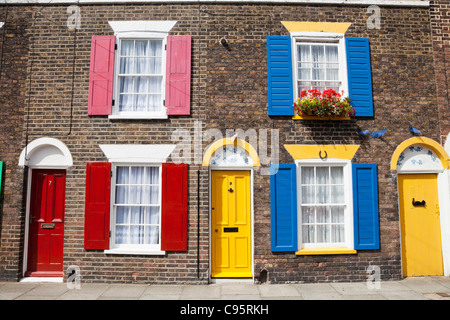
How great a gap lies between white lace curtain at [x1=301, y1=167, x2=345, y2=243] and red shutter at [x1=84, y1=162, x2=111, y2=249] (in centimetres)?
457

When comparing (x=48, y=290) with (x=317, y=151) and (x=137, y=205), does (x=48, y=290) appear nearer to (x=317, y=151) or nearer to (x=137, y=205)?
(x=137, y=205)

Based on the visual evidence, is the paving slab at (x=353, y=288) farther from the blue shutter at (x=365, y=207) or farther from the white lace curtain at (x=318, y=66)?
the white lace curtain at (x=318, y=66)

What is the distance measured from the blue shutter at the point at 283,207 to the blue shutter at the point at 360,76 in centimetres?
224

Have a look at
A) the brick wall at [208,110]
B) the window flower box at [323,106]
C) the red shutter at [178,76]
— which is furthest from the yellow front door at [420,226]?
the red shutter at [178,76]

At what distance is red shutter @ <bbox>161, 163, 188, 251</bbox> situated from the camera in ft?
21.4

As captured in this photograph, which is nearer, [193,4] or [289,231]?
[289,231]

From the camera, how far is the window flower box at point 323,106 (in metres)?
6.63

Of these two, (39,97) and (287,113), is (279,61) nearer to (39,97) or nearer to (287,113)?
(287,113)

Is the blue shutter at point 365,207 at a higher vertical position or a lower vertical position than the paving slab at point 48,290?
higher

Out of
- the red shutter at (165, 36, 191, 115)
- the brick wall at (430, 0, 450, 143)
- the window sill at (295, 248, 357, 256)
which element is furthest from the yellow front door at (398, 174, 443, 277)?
the red shutter at (165, 36, 191, 115)

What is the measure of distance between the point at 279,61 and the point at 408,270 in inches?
231

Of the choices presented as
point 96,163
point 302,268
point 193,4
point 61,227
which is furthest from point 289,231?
point 193,4

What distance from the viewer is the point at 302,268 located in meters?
6.56

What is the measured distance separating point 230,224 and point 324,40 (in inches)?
201
